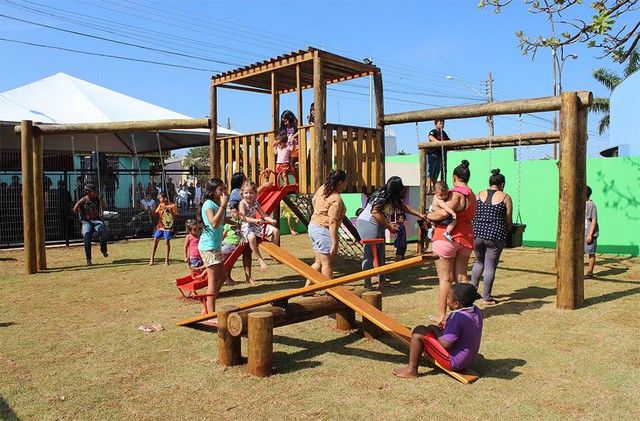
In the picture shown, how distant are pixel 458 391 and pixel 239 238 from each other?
206 inches

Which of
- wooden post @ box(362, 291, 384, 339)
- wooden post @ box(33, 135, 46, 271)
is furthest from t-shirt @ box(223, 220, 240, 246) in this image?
wooden post @ box(33, 135, 46, 271)

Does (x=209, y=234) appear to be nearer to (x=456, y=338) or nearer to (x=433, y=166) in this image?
(x=456, y=338)

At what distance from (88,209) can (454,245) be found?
8.62 metres

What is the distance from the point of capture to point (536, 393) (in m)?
4.42

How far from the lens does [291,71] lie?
10.6 meters

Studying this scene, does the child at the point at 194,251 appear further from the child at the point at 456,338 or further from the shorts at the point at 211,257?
the child at the point at 456,338

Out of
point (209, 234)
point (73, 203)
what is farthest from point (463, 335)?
point (73, 203)

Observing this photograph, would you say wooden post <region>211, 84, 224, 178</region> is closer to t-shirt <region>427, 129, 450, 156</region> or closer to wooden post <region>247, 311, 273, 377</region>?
t-shirt <region>427, 129, 450, 156</region>

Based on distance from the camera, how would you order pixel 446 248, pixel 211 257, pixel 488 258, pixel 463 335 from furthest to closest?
pixel 488 258, pixel 211 257, pixel 446 248, pixel 463 335

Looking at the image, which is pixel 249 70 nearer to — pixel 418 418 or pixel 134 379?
pixel 134 379

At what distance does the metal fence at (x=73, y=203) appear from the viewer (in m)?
15.3

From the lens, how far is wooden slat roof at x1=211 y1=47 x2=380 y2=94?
30.5 ft

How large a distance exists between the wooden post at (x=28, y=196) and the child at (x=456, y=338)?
889 cm

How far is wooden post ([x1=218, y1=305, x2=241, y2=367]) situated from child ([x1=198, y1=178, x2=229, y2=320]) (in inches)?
55.2
